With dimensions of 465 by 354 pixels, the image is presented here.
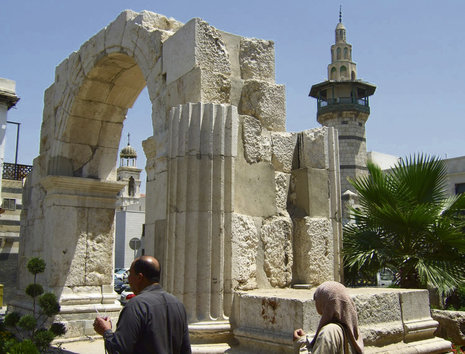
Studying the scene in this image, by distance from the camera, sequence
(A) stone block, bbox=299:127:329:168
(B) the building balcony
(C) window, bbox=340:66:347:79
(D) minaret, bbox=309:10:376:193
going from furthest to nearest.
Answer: (C) window, bbox=340:66:347:79 → (D) minaret, bbox=309:10:376:193 → (B) the building balcony → (A) stone block, bbox=299:127:329:168

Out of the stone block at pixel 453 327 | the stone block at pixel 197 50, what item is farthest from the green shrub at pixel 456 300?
the stone block at pixel 197 50

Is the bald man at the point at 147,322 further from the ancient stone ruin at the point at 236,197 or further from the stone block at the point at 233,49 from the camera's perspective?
the stone block at the point at 233,49

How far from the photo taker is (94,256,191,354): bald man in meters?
2.38

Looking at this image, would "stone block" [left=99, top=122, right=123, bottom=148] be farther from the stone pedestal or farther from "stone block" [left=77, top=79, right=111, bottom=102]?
the stone pedestal

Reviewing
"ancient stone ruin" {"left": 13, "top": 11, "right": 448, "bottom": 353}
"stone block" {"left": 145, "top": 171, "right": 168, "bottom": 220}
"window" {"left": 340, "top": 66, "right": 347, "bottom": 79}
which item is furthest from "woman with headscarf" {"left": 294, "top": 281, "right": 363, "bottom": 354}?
"window" {"left": 340, "top": 66, "right": 347, "bottom": 79}

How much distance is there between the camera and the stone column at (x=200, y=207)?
4219mm

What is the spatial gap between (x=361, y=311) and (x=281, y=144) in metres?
1.93

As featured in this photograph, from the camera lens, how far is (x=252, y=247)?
459 cm

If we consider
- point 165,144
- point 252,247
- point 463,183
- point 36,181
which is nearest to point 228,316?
point 252,247

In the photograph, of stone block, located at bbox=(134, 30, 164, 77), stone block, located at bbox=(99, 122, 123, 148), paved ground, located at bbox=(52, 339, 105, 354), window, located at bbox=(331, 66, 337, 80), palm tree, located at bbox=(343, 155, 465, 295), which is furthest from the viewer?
window, located at bbox=(331, 66, 337, 80)

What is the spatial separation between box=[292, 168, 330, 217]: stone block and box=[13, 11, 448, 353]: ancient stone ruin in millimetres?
11

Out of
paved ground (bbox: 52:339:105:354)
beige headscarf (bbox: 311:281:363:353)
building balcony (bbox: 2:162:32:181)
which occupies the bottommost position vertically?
paved ground (bbox: 52:339:105:354)

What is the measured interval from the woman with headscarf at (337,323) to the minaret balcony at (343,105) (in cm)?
3384

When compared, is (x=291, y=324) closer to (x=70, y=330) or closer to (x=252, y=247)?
(x=252, y=247)
